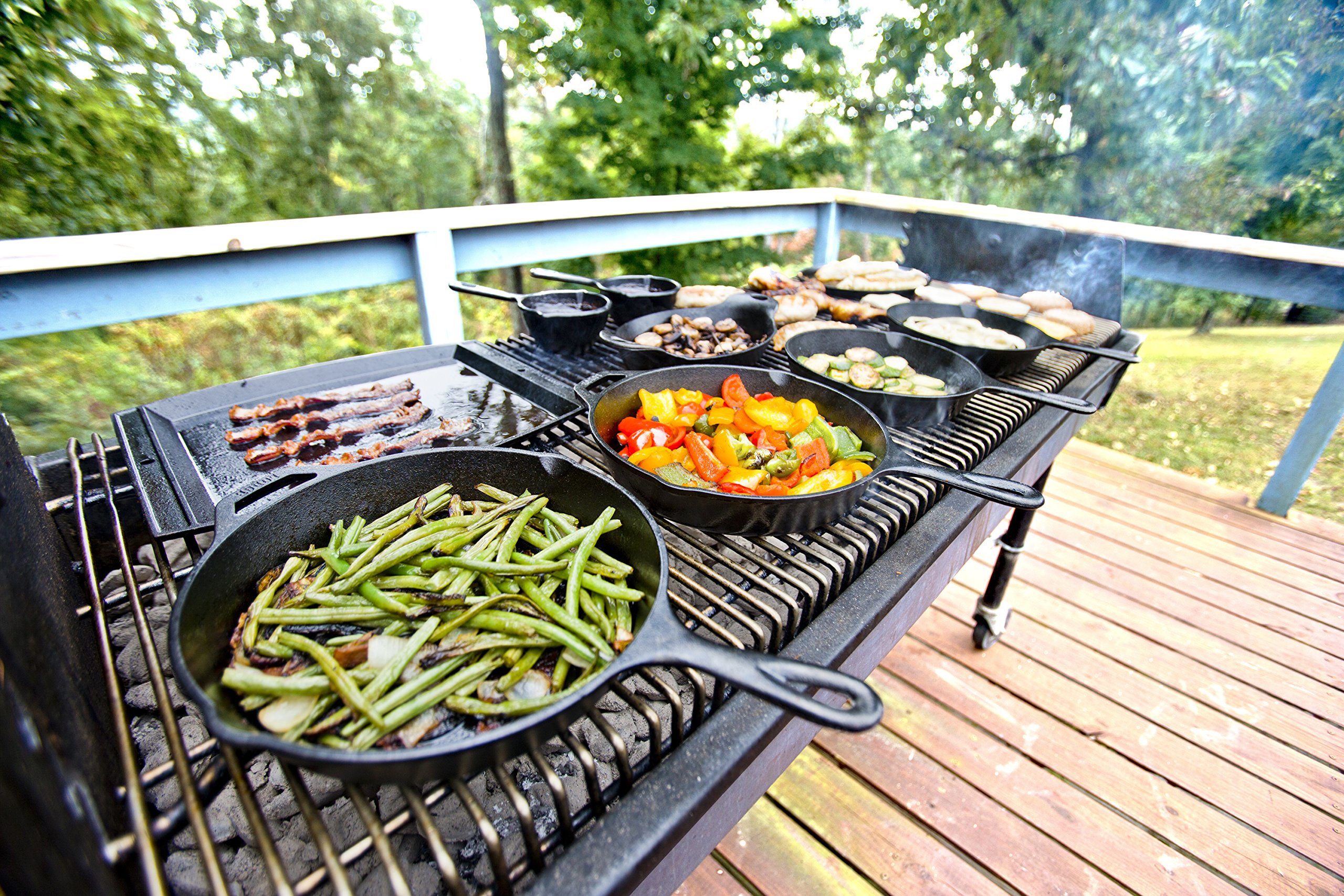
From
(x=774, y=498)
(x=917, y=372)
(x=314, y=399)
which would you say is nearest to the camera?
(x=774, y=498)

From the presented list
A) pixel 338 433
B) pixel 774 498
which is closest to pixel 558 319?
pixel 338 433

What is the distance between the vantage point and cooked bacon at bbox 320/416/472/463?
7.38 ft

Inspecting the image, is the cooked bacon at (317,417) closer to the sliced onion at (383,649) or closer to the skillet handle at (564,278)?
the skillet handle at (564,278)

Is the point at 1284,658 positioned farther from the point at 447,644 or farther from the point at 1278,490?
the point at 447,644

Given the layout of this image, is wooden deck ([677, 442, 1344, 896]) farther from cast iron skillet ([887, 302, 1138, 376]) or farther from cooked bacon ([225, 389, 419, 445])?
cooked bacon ([225, 389, 419, 445])

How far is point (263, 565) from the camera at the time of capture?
4.74 ft

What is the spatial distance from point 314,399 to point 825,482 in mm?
2271

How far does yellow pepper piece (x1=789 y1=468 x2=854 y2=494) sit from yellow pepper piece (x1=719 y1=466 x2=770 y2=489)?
0.33 ft

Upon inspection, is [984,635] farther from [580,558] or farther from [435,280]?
[435,280]

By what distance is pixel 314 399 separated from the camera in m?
2.69

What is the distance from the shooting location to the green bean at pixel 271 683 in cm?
111

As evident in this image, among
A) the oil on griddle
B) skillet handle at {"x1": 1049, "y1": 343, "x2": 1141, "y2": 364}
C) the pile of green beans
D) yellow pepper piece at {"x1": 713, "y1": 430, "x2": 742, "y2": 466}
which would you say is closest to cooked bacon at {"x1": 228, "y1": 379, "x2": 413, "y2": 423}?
the oil on griddle

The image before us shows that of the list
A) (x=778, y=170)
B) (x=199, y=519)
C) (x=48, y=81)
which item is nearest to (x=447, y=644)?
(x=199, y=519)

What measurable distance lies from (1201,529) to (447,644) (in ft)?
19.3
